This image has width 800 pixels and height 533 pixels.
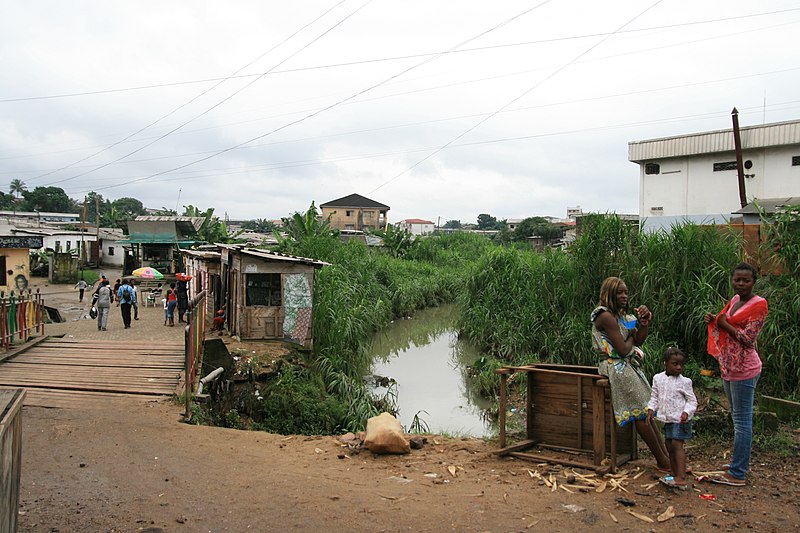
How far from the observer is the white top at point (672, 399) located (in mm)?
5402

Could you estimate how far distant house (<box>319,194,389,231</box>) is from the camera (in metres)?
67.8

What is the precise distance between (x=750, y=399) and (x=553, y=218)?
244 ft

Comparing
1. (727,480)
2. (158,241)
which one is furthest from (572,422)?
(158,241)

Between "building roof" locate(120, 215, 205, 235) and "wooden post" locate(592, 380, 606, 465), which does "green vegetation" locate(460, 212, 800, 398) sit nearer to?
"wooden post" locate(592, 380, 606, 465)

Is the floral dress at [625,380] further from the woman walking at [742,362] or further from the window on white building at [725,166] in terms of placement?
the window on white building at [725,166]

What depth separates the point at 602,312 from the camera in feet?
18.6

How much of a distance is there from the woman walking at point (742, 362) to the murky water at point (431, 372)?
5699 mm

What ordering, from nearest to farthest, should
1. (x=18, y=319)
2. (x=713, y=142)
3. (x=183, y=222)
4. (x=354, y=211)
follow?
(x=18, y=319) < (x=713, y=142) < (x=183, y=222) < (x=354, y=211)

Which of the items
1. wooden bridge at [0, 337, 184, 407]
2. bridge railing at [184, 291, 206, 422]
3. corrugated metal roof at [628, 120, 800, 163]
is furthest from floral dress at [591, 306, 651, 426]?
corrugated metal roof at [628, 120, 800, 163]

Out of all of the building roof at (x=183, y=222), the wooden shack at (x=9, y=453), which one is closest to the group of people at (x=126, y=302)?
the wooden shack at (x=9, y=453)

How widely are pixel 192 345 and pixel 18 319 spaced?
5230 mm

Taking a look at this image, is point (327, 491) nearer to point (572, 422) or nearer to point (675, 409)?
point (572, 422)

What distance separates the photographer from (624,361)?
568 centimetres

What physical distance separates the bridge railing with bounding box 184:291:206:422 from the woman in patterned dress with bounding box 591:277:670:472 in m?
6.15
